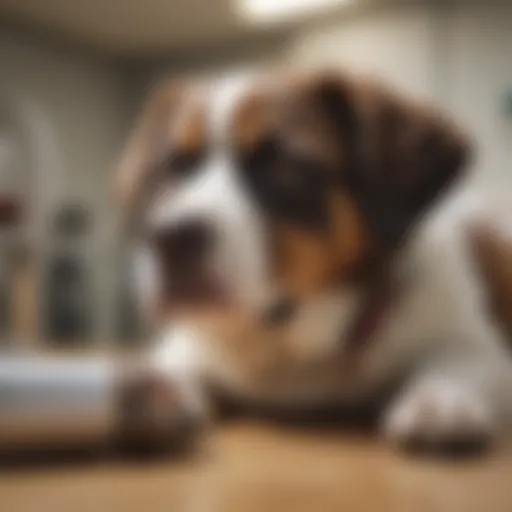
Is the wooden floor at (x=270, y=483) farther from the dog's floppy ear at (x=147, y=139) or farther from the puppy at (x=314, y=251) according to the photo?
the dog's floppy ear at (x=147, y=139)

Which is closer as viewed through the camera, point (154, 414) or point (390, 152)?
point (154, 414)

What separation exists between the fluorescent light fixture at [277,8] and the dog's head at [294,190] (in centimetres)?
3

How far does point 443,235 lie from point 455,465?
0.60 feet

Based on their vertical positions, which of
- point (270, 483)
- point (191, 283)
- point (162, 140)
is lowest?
point (270, 483)

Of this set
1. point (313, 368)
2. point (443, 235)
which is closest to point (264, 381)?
point (313, 368)

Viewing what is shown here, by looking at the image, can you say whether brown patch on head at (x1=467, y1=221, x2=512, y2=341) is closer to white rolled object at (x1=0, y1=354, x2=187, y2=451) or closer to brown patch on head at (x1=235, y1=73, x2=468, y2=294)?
brown patch on head at (x1=235, y1=73, x2=468, y2=294)

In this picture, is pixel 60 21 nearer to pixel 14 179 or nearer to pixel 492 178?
pixel 14 179

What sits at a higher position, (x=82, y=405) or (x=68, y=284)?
(x=68, y=284)

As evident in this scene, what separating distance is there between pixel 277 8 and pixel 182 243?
0.14m

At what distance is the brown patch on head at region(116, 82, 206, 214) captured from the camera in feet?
1.63

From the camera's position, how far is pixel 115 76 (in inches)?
18.8

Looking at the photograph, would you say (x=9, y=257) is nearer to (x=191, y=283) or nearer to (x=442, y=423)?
(x=191, y=283)

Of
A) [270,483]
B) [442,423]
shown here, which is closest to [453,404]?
[442,423]

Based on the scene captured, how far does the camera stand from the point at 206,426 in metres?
0.42
